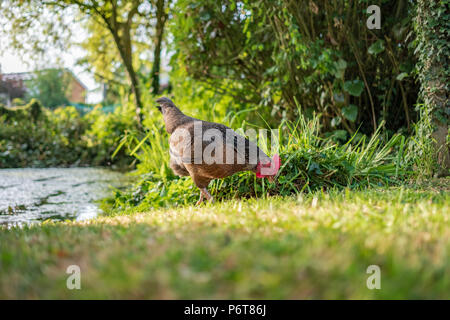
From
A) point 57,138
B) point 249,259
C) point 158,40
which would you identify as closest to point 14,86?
point 57,138

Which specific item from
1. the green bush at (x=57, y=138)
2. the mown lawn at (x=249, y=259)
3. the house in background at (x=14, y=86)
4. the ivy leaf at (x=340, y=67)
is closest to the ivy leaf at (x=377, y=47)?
the ivy leaf at (x=340, y=67)

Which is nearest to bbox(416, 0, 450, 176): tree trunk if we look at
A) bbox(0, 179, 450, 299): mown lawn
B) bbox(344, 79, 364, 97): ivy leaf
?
bbox(344, 79, 364, 97): ivy leaf

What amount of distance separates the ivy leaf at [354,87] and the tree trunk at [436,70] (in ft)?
3.40

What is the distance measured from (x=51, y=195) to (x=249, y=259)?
4787 millimetres

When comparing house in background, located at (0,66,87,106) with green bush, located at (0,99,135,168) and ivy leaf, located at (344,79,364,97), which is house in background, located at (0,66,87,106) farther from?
ivy leaf, located at (344,79,364,97)

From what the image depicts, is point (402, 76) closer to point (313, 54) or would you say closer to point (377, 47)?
point (377, 47)

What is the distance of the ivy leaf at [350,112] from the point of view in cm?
452

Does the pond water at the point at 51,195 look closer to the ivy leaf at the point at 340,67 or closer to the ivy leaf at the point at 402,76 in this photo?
the ivy leaf at the point at 340,67

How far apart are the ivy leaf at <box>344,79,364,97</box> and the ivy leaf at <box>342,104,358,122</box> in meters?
0.21

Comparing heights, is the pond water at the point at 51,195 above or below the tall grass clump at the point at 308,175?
below

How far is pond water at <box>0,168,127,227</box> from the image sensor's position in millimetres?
3984
